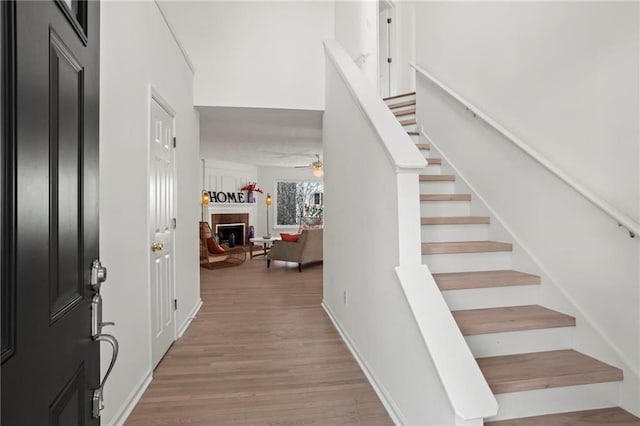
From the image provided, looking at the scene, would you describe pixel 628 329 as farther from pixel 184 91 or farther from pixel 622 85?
pixel 184 91

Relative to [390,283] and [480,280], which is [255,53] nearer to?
[390,283]

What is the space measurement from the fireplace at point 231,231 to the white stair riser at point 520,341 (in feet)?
26.5

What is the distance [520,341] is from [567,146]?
1.19 meters

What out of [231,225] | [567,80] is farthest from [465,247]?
[231,225]

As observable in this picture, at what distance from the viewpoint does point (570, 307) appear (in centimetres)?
209

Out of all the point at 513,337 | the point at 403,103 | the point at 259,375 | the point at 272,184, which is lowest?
the point at 259,375

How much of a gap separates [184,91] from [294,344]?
2675 mm

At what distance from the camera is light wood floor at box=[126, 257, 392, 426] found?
2.06 metres

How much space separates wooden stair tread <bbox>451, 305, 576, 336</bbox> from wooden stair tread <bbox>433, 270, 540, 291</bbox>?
0.16 meters

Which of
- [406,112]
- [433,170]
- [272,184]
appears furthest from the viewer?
[272,184]

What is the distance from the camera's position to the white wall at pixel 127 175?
6.01 feet

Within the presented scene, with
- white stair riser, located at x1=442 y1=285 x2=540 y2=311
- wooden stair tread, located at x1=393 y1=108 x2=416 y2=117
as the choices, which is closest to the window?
wooden stair tread, located at x1=393 y1=108 x2=416 y2=117

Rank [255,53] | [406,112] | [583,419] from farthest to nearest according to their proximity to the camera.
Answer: [406,112] < [255,53] < [583,419]

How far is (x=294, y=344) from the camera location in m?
3.13
